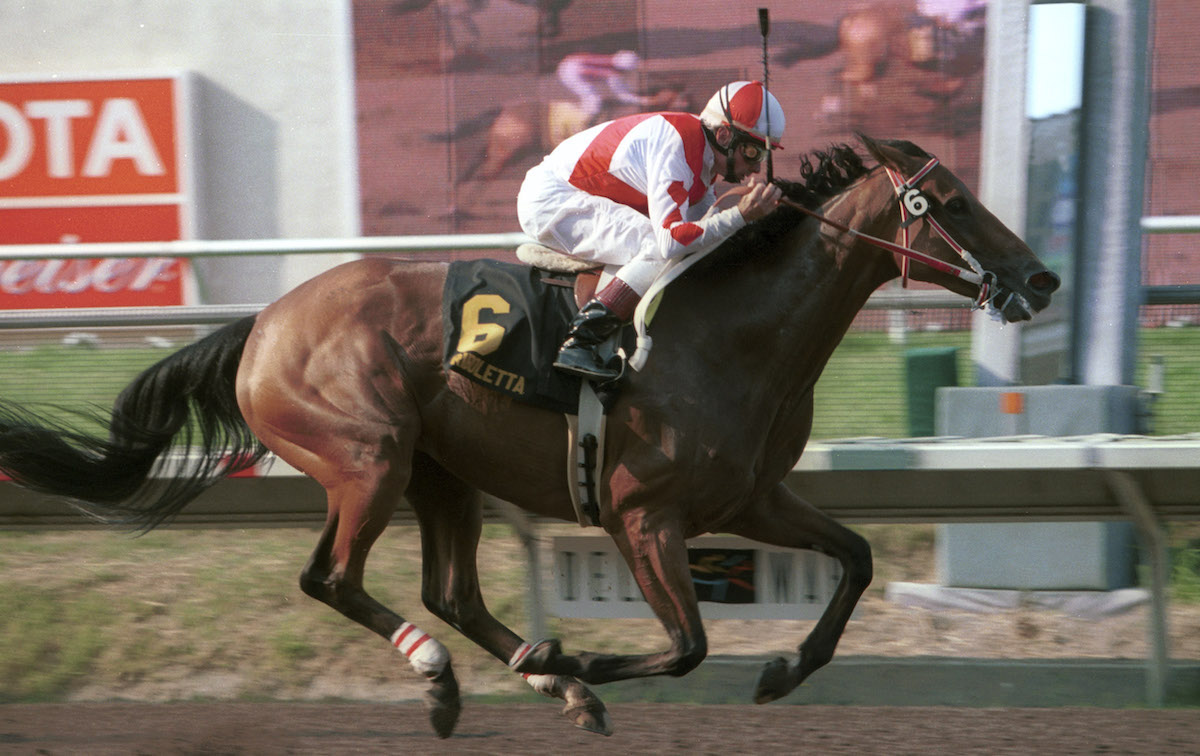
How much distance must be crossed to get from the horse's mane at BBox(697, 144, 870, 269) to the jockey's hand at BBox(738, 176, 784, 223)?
146 millimetres

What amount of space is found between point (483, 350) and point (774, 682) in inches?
48.9

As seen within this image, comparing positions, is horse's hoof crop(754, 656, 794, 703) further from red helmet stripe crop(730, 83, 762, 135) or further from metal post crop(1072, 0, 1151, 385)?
metal post crop(1072, 0, 1151, 385)

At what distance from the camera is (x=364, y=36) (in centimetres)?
997

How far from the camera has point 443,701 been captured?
406cm

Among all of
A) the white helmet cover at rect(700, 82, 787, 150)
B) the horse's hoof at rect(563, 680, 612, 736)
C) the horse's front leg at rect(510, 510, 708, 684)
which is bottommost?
the horse's hoof at rect(563, 680, 612, 736)

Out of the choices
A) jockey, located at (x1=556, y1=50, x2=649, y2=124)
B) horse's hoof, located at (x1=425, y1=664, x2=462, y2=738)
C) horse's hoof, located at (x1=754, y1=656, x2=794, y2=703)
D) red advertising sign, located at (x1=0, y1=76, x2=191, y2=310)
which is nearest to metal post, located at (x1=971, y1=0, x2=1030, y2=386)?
horse's hoof, located at (x1=754, y1=656, x2=794, y2=703)

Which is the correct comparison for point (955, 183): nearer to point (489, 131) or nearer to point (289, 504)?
point (289, 504)

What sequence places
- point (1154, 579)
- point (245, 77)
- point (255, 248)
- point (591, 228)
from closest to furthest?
point (591, 228), point (1154, 579), point (255, 248), point (245, 77)

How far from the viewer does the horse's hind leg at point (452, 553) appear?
4.35 metres

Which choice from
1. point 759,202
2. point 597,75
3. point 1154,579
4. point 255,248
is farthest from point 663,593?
point 597,75

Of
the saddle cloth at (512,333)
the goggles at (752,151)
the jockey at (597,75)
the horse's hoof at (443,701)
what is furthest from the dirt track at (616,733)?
the jockey at (597,75)

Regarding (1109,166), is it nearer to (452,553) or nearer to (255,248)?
(452,553)

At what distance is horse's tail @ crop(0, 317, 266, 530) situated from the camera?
4.30 m

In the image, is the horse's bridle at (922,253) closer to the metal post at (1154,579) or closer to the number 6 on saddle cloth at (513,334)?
the number 6 on saddle cloth at (513,334)
